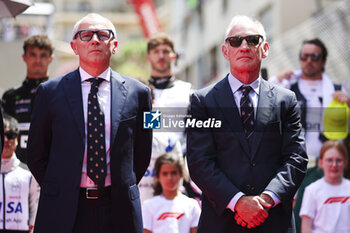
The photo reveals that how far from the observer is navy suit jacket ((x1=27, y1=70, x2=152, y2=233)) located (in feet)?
18.4

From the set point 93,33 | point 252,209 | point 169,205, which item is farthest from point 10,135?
point 252,209

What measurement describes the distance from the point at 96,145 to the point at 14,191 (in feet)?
9.21

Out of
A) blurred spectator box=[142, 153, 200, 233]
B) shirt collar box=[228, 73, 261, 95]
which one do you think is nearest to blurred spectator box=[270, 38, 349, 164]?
blurred spectator box=[142, 153, 200, 233]

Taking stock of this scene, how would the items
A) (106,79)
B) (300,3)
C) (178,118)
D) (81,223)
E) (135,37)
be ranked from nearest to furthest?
Answer: (81,223) < (106,79) < (178,118) < (300,3) < (135,37)

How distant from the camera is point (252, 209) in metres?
5.49

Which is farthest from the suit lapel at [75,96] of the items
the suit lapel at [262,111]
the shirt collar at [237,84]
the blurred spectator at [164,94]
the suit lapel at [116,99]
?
the blurred spectator at [164,94]

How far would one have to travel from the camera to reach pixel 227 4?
33594 millimetres

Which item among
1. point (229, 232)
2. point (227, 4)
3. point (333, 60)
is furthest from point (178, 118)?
point (227, 4)

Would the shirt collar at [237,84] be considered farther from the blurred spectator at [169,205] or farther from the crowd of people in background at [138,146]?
the blurred spectator at [169,205]

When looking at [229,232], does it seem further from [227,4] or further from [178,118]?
[227,4]

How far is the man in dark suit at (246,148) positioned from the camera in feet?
18.4

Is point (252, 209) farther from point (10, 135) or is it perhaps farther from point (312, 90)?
point (312, 90)

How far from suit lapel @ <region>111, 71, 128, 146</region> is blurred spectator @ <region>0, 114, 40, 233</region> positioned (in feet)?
7.98

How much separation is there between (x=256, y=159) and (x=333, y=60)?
467 inches
